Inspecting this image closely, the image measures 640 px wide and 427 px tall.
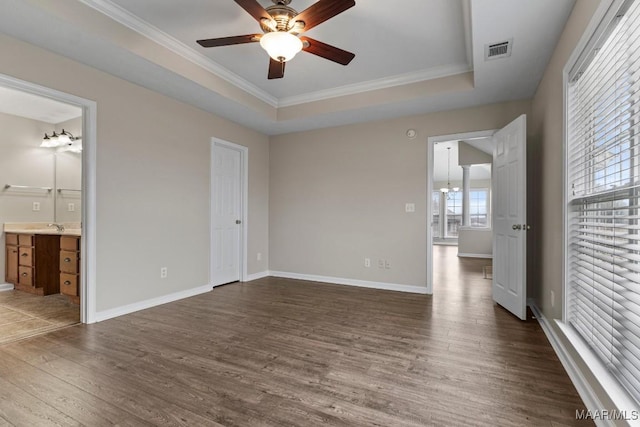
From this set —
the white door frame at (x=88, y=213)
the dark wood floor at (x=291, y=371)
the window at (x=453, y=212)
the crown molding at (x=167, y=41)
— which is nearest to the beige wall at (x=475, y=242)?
the window at (x=453, y=212)

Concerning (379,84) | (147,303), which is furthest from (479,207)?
(147,303)

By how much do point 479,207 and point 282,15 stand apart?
1075 centimetres

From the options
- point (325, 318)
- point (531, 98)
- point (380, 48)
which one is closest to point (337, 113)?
point (380, 48)

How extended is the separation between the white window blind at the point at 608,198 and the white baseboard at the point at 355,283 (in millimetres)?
2136

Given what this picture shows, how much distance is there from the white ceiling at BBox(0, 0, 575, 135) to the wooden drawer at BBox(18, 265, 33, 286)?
291cm

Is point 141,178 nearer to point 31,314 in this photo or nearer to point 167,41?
point 167,41

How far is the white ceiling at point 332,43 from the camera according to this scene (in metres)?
2.31

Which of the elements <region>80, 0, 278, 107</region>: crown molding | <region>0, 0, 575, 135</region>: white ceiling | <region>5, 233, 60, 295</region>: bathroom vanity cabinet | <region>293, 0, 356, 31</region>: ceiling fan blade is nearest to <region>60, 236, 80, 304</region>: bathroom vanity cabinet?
<region>5, 233, 60, 295</region>: bathroom vanity cabinet

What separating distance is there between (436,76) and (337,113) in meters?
1.27

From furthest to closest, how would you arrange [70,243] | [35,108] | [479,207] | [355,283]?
[479,207], [355,283], [35,108], [70,243]

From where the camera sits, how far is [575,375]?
190cm

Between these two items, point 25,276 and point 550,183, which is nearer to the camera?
point 550,183

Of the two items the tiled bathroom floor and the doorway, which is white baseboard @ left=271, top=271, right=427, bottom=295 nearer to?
the doorway

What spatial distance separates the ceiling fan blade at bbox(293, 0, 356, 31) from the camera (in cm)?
198
